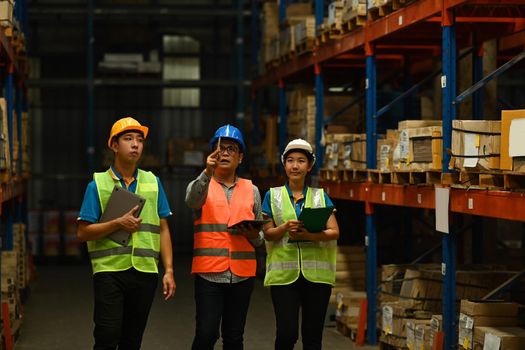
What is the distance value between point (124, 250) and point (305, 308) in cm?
132

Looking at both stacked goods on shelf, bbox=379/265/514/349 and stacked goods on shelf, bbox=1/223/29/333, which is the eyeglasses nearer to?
stacked goods on shelf, bbox=379/265/514/349

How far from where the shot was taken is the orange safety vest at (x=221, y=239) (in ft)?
21.6

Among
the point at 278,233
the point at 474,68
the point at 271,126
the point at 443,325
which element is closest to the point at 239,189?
the point at 278,233

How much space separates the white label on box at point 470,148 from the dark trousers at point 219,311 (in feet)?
7.26

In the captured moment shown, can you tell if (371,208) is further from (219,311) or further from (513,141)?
(219,311)

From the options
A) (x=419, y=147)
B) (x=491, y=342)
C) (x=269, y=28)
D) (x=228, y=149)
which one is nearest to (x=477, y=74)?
(x=419, y=147)

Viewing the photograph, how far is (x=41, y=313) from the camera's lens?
13125 mm

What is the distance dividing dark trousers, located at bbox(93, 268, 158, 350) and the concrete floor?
3999mm

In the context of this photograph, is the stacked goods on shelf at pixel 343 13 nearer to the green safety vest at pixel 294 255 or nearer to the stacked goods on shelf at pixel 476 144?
the stacked goods on shelf at pixel 476 144

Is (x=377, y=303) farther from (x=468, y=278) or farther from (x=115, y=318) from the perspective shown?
(x=115, y=318)

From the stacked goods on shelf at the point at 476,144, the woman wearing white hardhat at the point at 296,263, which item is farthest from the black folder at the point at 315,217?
the stacked goods on shelf at the point at 476,144

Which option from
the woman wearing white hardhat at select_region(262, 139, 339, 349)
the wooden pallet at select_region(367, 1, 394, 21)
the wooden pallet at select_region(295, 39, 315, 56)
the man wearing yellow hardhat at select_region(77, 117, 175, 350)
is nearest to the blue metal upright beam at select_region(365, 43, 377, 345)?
the wooden pallet at select_region(367, 1, 394, 21)

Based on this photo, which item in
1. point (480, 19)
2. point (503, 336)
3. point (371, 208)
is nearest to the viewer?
point (503, 336)

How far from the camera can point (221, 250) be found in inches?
261
